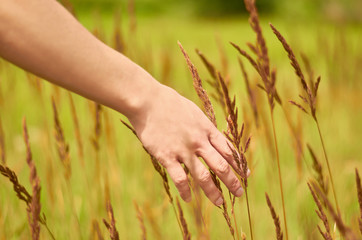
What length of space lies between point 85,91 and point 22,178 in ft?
3.79

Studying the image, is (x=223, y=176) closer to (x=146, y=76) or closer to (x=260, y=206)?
(x=146, y=76)

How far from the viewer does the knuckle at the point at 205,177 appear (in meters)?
0.76

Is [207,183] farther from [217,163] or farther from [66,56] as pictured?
[66,56]

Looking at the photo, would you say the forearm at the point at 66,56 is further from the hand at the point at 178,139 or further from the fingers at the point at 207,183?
the fingers at the point at 207,183

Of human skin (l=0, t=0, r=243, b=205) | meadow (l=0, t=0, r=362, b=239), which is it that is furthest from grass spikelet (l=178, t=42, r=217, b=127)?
meadow (l=0, t=0, r=362, b=239)

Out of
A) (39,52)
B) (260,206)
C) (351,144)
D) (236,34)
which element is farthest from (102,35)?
(236,34)

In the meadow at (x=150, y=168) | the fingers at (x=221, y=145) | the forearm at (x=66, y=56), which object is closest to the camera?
the forearm at (x=66, y=56)

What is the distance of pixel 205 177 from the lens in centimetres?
77

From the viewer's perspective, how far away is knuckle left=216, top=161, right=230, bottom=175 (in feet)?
2.51

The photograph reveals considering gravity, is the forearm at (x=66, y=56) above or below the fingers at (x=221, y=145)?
above

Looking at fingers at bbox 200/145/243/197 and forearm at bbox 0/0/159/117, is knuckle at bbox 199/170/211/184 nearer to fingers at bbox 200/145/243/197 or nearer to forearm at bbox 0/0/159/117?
fingers at bbox 200/145/243/197

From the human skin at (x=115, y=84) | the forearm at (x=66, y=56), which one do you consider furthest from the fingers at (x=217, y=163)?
the forearm at (x=66, y=56)

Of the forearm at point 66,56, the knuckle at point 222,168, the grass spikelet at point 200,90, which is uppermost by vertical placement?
the forearm at point 66,56

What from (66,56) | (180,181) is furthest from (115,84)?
(180,181)
